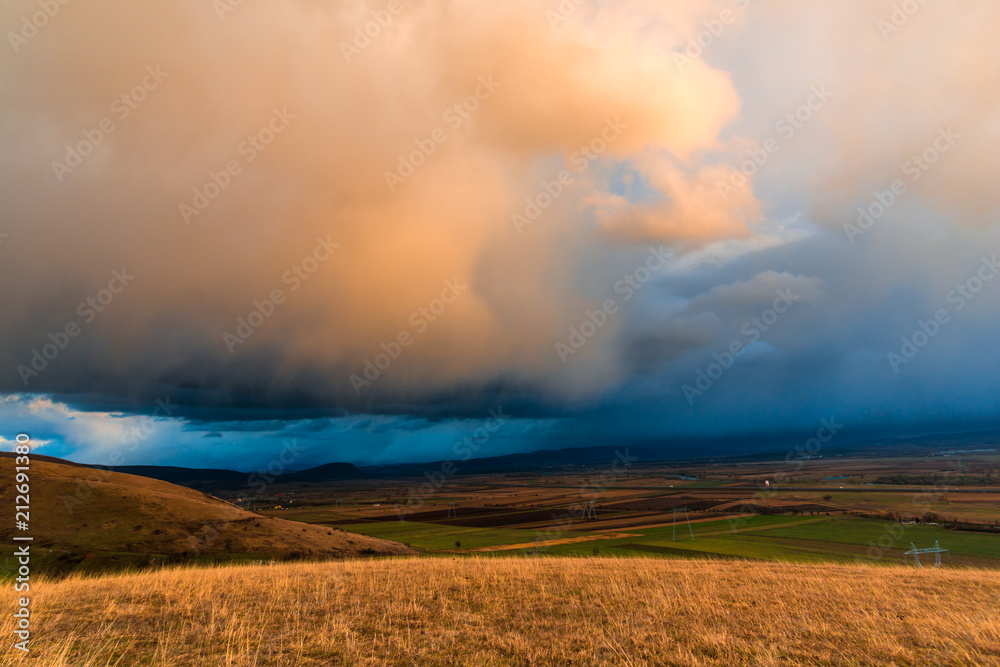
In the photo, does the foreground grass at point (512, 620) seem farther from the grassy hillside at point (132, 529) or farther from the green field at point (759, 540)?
the green field at point (759, 540)

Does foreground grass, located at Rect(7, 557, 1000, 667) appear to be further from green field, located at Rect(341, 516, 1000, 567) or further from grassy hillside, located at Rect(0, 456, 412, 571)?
green field, located at Rect(341, 516, 1000, 567)

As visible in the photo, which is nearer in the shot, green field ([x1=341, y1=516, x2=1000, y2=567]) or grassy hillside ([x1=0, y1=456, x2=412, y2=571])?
grassy hillside ([x1=0, y1=456, x2=412, y2=571])

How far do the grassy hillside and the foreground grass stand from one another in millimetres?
25770

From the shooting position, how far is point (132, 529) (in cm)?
4703

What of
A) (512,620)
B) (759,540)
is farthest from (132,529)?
(759,540)

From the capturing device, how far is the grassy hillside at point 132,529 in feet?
134

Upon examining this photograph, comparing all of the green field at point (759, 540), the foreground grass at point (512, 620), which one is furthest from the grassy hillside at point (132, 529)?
the green field at point (759, 540)

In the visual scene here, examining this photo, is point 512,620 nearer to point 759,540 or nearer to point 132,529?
point 132,529

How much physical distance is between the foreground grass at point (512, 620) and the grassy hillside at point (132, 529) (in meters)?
25.8

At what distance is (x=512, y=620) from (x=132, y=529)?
47.3 m

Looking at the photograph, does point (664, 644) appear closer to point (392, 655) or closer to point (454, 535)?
point (392, 655)

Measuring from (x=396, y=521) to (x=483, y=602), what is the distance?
157 m

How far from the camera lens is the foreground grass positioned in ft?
36.1

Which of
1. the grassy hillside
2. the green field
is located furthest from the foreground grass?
the green field
